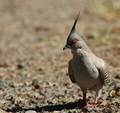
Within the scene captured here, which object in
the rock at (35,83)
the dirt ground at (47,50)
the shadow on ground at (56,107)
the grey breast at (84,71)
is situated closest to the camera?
the grey breast at (84,71)

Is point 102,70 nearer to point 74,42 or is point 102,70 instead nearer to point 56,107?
point 74,42

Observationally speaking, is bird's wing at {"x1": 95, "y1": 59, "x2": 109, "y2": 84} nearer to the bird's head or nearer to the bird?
the bird

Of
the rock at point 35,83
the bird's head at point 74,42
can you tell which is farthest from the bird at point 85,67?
the rock at point 35,83

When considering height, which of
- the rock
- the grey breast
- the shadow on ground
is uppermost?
the rock

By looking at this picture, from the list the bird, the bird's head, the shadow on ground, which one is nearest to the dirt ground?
the shadow on ground

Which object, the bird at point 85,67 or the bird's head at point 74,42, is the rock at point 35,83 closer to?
the bird at point 85,67

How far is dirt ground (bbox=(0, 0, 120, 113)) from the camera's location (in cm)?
984

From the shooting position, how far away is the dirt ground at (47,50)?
32.3ft

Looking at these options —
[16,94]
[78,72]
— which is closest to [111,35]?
[16,94]

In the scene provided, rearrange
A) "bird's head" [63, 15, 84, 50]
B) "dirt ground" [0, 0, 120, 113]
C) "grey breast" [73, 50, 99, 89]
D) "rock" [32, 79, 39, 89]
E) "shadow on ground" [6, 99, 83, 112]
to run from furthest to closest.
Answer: "rock" [32, 79, 39, 89], "dirt ground" [0, 0, 120, 113], "shadow on ground" [6, 99, 83, 112], "bird's head" [63, 15, 84, 50], "grey breast" [73, 50, 99, 89]

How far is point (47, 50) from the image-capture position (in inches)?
571

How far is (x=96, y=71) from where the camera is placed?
897 centimetres

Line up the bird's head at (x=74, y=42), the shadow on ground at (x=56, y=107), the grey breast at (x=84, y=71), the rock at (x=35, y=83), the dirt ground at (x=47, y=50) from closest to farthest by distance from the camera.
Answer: the grey breast at (x=84, y=71), the bird's head at (x=74, y=42), the shadow on ground at (x=56, y=107), the dirt ground at (x=47, y=50), the rock at (x=35, y=83)

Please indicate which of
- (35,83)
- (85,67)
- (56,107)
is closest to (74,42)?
(85,67)
